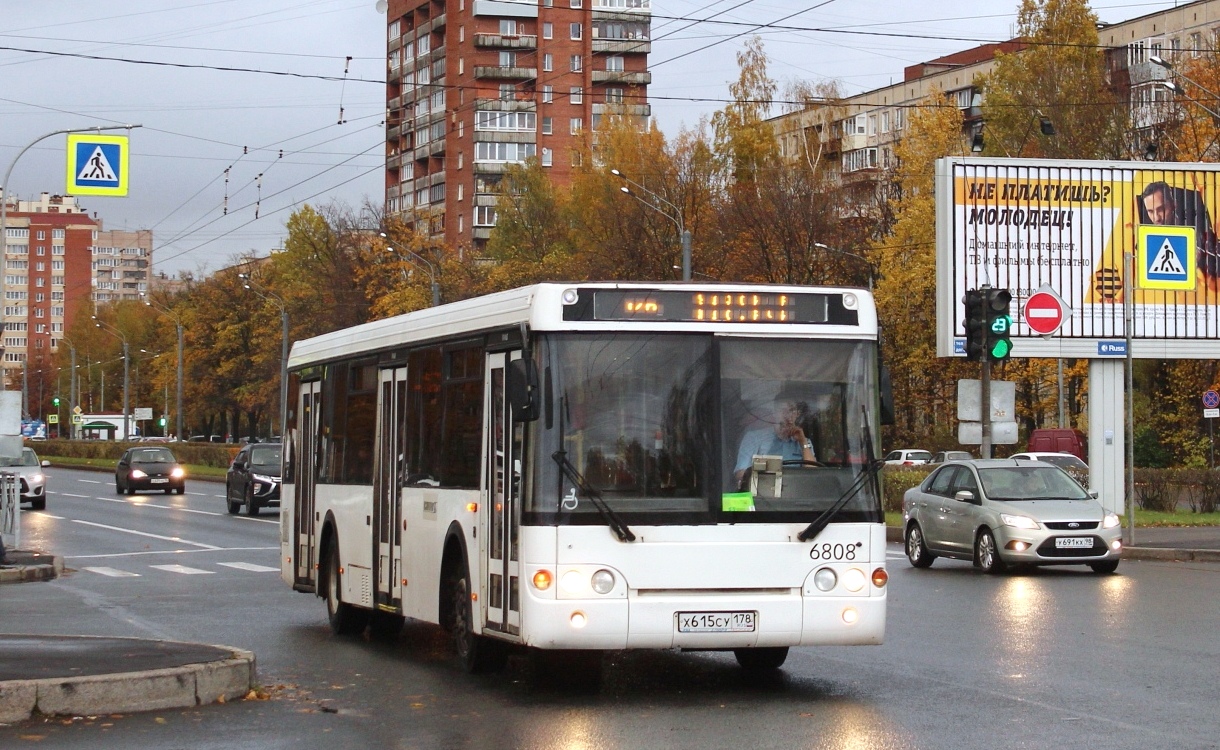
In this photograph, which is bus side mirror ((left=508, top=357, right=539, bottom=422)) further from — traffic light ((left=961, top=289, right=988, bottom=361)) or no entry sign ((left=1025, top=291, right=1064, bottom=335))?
no entry sign ((left=1025, top=291, right=1064, bottom=335))

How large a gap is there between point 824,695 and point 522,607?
6.62 ft

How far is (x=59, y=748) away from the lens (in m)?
9.19

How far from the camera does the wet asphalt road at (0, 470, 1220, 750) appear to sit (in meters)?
9.52

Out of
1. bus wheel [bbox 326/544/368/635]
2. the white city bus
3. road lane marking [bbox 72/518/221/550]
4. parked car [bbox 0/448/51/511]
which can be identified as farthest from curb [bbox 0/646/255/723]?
parked car [bbox 0/448/51/511]

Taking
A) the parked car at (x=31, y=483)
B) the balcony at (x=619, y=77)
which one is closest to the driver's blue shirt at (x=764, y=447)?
the parked car at (x=31, y=483)

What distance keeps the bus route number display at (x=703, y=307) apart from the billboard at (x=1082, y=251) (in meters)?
25.0

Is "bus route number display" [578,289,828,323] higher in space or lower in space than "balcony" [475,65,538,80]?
lower

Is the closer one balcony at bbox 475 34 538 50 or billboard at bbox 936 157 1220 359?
billboard at bbox 936 157 1220 359

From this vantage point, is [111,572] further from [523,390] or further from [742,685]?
[523,390]

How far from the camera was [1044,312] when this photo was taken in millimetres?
35969

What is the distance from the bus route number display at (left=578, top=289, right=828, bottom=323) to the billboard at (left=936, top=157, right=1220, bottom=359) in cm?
2497

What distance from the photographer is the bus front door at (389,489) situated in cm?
1385

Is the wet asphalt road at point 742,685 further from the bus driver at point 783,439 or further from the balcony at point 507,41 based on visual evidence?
the balcony at point 507,41

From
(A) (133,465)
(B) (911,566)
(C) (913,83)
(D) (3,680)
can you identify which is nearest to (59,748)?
(D) (3,680)
